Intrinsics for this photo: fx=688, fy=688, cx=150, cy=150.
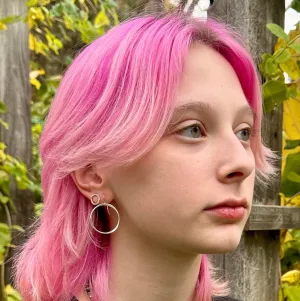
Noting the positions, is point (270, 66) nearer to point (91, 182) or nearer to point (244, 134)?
point (244, 134)

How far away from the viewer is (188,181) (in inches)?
43.5

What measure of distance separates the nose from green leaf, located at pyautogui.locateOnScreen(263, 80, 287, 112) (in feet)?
1.08

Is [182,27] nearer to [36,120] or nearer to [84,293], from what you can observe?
[84,293]

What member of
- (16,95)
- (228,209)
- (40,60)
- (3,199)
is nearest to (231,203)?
(228,209)

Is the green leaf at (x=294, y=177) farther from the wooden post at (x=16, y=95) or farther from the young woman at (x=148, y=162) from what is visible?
the wooden post at (x=16, y=95)

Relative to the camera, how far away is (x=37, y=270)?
1361 millimetres

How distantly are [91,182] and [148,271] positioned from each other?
188 mm

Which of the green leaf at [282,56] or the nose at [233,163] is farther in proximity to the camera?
the green leaf at [282,56]

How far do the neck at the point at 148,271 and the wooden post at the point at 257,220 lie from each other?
9.8 inches

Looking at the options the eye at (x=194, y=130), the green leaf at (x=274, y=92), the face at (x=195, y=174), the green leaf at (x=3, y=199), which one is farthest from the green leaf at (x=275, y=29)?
the green leaf at (x=3, y=199)

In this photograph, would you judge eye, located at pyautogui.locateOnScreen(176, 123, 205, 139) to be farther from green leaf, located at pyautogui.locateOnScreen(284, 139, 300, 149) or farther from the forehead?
green leaf, located at pyautogui.locateOnScreen(284, 139, 300, 149)

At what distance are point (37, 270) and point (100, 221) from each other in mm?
172

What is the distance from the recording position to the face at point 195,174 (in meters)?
1.11

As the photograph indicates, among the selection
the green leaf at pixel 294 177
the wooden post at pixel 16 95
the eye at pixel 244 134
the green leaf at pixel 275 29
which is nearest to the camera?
the eye at pixel 244 134
